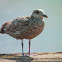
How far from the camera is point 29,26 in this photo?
718cm

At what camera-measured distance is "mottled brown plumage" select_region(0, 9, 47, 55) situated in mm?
7171

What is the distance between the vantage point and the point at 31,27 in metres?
7.16

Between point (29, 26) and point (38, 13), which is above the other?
point (38, 13)

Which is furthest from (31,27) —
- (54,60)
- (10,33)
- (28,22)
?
(54,60)

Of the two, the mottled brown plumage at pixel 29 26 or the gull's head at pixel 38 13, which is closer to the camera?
the gull's head at pixel 38 13

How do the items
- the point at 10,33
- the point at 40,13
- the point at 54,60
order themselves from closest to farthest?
1. the point at 54,60
2. the point at 40,13
3. the point at 10,33

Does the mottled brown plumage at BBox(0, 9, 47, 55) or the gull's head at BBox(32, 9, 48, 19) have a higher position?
the gull's head at BBox(32, 9, 48, 19)

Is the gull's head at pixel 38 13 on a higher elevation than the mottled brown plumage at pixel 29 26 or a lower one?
higher

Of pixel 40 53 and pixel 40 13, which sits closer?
pixel 40 13

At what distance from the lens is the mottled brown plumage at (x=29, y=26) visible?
7171mm

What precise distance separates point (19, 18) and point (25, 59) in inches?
67.3

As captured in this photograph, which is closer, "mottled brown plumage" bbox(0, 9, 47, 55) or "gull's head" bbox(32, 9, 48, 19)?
"gull's head" bbox(32, 9, 48, 19)

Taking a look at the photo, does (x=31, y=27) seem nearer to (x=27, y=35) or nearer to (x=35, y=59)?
(x=27, y=35)

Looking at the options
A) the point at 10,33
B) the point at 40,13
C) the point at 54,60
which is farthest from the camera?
the point at 10,33
